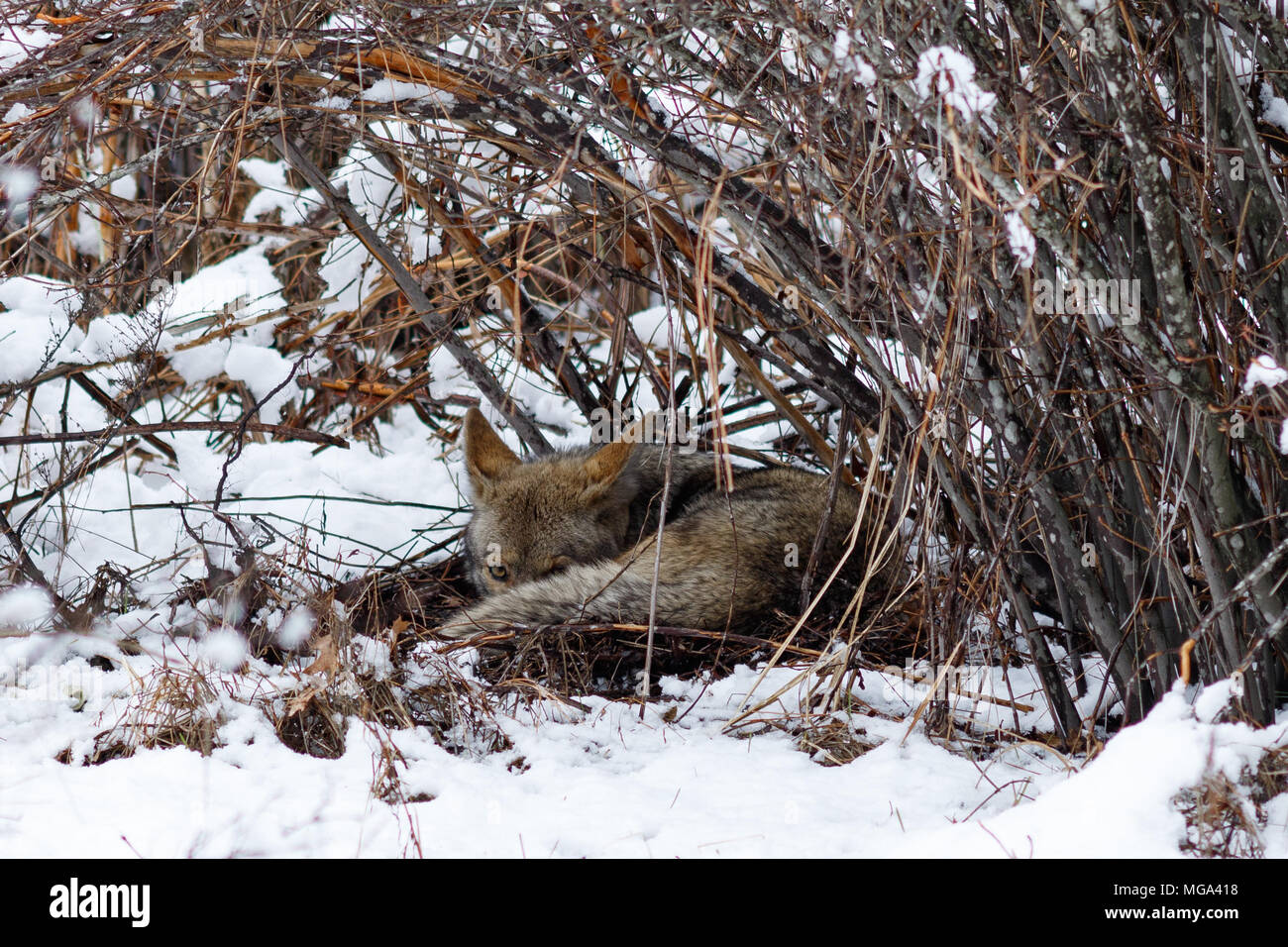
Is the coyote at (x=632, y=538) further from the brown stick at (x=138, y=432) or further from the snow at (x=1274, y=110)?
the snow at (x=1274, y=110)

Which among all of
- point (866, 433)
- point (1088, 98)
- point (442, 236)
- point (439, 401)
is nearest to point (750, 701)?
point (866, 433)

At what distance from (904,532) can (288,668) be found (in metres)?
2.33

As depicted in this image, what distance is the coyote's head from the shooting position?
5.10 metres

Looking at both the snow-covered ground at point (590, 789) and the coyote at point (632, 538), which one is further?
the coyote at point (632, 538)

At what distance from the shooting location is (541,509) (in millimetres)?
5207

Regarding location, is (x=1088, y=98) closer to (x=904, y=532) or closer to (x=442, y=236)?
(x=904, y=532)

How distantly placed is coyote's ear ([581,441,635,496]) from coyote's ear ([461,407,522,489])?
0.53 meters

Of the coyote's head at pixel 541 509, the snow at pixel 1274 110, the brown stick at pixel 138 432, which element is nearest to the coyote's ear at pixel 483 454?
the coyote's head at pixel 541 509

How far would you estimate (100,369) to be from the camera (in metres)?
5.55

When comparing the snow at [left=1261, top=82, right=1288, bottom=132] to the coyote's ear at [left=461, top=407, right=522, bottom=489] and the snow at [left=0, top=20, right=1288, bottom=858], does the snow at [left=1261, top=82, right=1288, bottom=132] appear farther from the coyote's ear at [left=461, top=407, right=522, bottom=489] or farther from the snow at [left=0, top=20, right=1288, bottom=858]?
the coyote's ear at [left=461, top=407, right=522, bottom=489]

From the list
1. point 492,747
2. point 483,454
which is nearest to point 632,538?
point 483,454

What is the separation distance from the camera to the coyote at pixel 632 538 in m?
4.25

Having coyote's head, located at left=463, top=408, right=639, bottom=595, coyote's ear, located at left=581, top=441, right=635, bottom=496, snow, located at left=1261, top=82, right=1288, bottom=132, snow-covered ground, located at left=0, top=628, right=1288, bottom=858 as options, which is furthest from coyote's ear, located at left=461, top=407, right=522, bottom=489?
snow, located at left=1261, top=82, right=1288, bottom=132

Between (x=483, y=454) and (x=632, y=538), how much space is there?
87 centimetres
